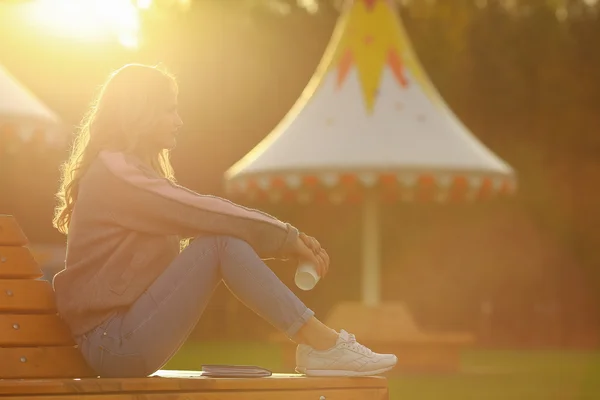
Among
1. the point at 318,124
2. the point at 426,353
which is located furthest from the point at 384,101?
the point at 426,353

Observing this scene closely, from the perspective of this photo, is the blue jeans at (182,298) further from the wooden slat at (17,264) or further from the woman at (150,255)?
the wooden slat at (17,264)

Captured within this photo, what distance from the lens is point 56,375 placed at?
182 inches

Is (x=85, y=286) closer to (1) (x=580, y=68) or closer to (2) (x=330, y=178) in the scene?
(2) (x=330, y=178)

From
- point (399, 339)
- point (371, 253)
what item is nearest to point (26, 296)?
point (399, 339)

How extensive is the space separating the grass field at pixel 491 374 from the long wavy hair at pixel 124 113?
5220 millimetres

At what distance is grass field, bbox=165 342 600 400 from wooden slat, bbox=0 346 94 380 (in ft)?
16.8

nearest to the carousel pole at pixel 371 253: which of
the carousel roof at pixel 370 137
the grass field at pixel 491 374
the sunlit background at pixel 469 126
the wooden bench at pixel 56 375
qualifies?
the carousel roof at pixel 370 137

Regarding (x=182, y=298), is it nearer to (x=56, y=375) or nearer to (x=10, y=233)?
(x=56, y=375)

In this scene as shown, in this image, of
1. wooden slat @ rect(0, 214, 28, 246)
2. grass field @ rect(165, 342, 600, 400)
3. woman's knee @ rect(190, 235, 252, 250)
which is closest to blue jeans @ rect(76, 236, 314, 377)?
woman's knee @ rect(190, 235, 252, 250)

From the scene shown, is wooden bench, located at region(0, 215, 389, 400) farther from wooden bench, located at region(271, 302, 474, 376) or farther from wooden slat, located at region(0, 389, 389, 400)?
wooden bench, located at region(271, 302, 474, 376)

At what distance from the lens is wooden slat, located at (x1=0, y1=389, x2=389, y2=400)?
14.0 feet

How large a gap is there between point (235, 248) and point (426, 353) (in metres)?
8.62

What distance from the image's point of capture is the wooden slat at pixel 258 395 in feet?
14.0

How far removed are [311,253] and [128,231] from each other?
0.61 m
